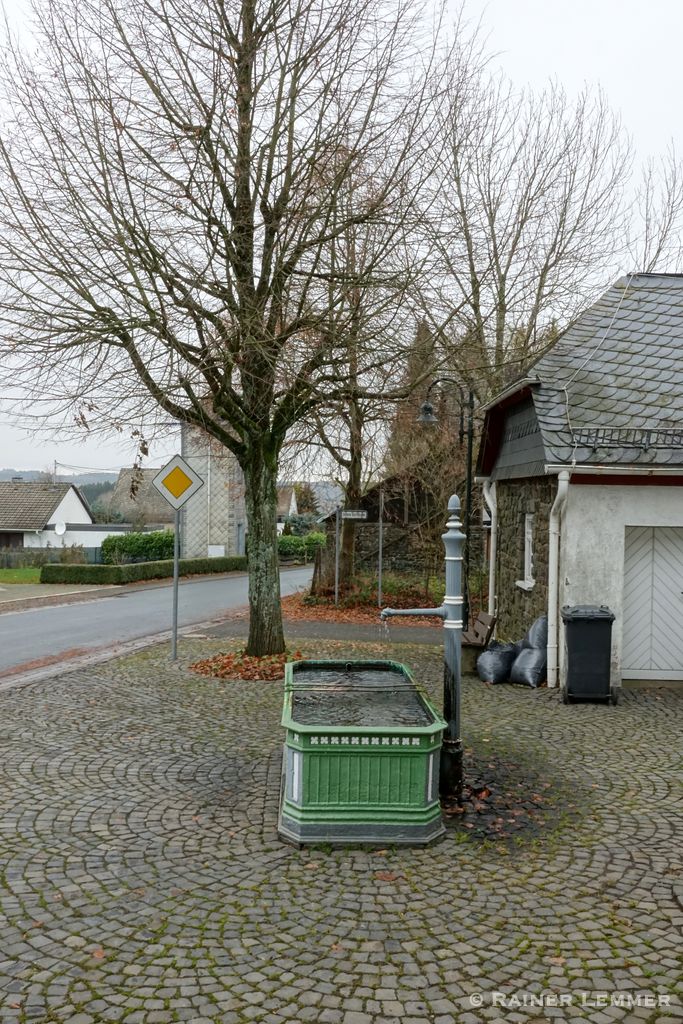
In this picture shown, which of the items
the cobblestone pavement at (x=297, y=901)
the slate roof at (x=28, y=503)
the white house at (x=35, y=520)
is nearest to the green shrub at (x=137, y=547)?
→ the white house at (x=35, y=520)

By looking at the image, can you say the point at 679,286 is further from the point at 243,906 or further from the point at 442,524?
the point at 243,906

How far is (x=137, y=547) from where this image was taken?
36.4 meters

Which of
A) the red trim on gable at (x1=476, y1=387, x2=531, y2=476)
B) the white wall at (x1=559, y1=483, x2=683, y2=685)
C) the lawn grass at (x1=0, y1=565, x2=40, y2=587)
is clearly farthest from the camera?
the lawn grass at (x1=0, y1=565, x2=40, y2=587)

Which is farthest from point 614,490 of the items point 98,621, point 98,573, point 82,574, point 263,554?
point 82,574

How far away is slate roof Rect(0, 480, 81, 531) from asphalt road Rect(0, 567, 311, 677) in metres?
23.9

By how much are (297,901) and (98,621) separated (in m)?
14.9

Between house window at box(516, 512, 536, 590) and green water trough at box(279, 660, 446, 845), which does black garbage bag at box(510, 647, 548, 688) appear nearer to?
house window at box(516, 512, 536, 590)

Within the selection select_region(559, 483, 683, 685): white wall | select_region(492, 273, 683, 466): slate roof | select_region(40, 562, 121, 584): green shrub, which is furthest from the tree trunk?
select_region(40, 562, 121, 584): green shrub

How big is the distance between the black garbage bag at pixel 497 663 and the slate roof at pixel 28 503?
42.9 metres

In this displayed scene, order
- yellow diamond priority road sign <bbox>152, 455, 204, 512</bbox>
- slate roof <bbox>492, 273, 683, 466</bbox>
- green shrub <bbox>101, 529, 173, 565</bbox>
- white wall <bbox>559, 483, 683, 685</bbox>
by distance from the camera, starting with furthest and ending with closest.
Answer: green shrub <bbox>101, 529, 173, 565</bbox> < yellow diamond priority road sign <bbox>152, 455, 204, 512</bbox> < white wall <bbox>559, 483, 683, 685</bbox> < slate roof <bbox>492, 273, 683, 466</bbox>

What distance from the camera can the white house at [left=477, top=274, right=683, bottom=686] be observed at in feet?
33.7

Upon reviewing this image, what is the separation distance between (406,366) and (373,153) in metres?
3.36

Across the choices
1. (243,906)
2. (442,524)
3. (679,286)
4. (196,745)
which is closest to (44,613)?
(442,524)

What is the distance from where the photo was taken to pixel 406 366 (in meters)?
13.1
